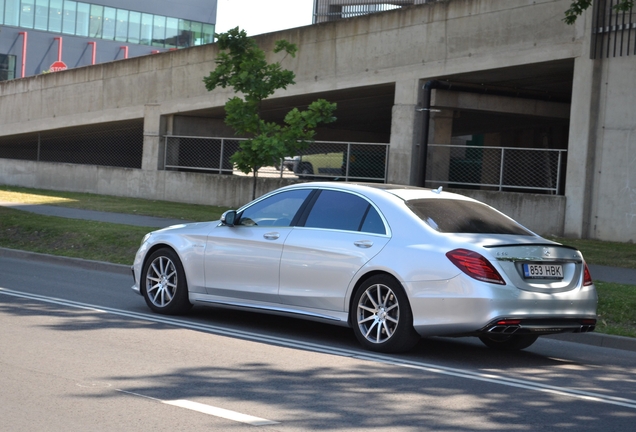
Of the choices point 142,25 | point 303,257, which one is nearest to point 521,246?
point 303,257

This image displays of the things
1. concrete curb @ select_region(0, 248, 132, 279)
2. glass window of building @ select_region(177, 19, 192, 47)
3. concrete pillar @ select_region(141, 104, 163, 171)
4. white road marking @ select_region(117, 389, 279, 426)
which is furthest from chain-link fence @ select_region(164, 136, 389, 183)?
glass window of building @ select_region(177, 19, 192, 47)

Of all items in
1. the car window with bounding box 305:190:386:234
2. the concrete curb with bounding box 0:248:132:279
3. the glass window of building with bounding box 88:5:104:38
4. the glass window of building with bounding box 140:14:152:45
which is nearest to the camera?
the car window with bounding box 305:190:386:234

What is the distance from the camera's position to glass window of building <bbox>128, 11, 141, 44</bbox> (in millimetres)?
61906

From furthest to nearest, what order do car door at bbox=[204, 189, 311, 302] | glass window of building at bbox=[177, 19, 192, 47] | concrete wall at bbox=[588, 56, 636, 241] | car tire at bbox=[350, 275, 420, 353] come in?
1. glass window of building at bbox=[177, 19, 192, 47]
2. concrete wall at bbox=[588, 56, 636, 241]
3. car door at bbox=[204, 189, 311, 302]
4. car tire at bbox=[350, 275, 420, 353]

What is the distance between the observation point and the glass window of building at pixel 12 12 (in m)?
55.9

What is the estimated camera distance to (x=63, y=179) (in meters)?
33.3

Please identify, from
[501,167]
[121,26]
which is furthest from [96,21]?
[501,167]

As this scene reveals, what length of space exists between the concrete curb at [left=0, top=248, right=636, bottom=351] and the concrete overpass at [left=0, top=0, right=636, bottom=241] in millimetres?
10298

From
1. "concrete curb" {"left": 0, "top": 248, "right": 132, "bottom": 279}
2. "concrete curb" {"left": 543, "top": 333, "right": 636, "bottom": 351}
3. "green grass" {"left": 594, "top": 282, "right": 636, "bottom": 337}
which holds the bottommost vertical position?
"concrete curb" {"left": 0, "top": 248, "right": 132, "bottom": 279}

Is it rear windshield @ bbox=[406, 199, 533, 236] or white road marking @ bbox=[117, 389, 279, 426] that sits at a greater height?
rear windshield @ bbox=[406, 199, 533, 236]

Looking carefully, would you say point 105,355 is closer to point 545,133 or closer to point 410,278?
point 410,278

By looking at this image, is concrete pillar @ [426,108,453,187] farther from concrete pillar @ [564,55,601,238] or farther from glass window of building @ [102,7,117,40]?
glass window of building @ [102,7,117,40]

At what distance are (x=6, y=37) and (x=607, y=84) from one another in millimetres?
44931

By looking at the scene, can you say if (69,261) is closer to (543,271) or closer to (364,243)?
(364,243)
